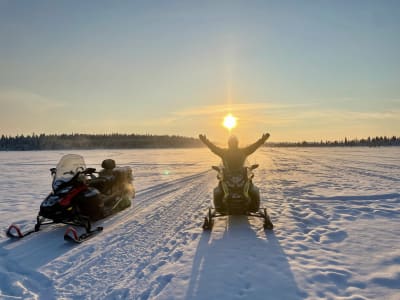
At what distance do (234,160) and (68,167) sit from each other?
14.6ft

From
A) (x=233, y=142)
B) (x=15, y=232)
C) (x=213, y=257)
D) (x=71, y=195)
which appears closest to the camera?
(x=213, y=257)

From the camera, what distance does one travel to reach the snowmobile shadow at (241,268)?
160 inches

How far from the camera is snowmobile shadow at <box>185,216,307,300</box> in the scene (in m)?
4.06

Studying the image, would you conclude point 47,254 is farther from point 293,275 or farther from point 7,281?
point 293,275

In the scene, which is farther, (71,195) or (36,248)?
(71,195)

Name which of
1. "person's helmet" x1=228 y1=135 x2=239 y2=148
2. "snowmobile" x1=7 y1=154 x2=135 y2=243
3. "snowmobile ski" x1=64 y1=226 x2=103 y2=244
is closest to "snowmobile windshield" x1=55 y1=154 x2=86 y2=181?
"snowmobile" x1=7 y1=154 x2=135 y2=243

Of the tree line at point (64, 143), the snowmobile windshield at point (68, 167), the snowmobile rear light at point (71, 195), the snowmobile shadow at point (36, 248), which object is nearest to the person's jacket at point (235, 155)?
the snowmobile rear light at point (71, 195)

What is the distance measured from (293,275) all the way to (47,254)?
458 cm

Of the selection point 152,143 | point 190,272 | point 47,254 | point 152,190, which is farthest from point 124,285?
point 152,143

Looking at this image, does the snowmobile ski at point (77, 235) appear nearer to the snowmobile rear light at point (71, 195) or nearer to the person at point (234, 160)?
the snowmobile rear light at point (71, 195)

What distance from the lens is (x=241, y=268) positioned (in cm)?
482

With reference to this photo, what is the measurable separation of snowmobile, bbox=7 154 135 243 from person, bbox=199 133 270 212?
118 inches

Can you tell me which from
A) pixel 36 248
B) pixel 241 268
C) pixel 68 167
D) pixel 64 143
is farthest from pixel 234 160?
pixel 64 143

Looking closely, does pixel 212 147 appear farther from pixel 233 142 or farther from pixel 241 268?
pixel 241 268
